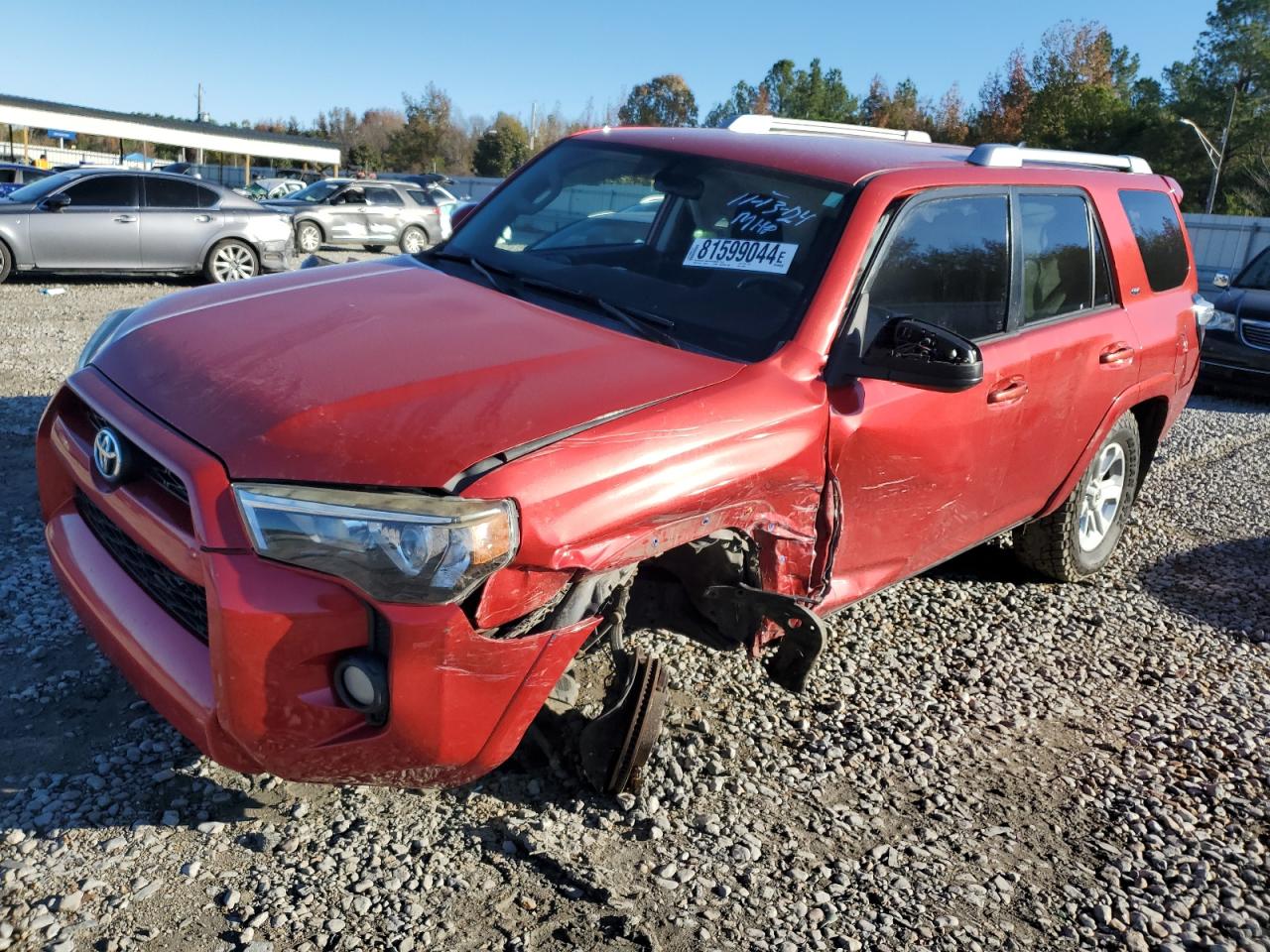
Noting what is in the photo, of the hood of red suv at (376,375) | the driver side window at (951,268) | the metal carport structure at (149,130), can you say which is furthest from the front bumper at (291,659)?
the metal carport structure at (149,130)

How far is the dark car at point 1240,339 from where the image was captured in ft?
34.6

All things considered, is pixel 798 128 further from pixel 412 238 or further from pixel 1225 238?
pixel 1225 238

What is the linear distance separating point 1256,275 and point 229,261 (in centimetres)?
1219

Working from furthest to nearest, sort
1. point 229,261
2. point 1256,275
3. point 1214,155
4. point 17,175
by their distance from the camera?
point 1214,155 < point 17,175 < point 229,261 < point 1256,275

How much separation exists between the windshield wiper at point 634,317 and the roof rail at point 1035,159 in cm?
141

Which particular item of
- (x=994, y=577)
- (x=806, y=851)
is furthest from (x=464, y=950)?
(x=994, y=577)

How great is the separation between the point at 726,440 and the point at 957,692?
1.81m

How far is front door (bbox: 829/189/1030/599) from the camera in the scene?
321 centimetres

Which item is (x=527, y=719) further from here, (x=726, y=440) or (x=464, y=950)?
(x=726, y=440)

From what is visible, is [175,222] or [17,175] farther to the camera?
[17,175]

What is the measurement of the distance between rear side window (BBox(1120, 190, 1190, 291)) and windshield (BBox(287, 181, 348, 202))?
17057 millimetres

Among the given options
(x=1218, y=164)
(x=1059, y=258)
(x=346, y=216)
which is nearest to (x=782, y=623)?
(x=1059, y=258)

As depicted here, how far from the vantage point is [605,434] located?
98.8 inches

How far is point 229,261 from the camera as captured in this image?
13.9 metres
